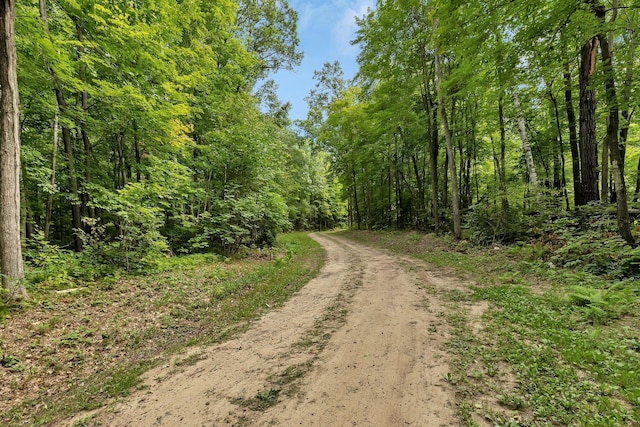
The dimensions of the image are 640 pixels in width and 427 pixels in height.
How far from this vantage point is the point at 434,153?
15.4m

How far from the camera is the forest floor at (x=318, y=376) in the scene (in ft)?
8.74

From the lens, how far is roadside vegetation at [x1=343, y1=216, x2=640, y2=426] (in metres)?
2.51

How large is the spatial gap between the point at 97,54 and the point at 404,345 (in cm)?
1098

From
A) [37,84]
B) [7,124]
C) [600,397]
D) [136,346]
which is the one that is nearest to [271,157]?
[37,84]

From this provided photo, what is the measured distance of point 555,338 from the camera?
12.0ft

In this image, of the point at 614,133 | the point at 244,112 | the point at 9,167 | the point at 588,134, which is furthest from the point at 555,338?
the point at 244,112

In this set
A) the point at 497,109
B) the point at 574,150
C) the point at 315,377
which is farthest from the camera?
the point at 497,109

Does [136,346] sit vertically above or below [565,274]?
below

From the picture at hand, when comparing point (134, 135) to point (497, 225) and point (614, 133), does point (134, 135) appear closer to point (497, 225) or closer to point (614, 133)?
point (614, 133)

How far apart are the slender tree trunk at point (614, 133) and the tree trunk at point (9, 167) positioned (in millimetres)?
11227

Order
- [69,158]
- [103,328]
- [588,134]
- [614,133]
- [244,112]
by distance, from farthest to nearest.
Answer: [244,112], [588,134], [69,158], [614,133], [103,328]

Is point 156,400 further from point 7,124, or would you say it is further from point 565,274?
point 565,274

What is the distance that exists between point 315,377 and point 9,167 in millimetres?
6662

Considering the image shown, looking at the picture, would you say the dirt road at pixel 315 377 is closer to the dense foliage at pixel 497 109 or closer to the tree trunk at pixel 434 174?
the dense foliage at pixel 497 109
